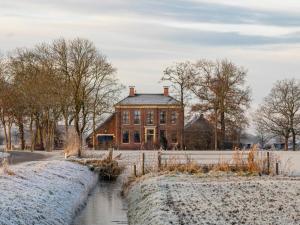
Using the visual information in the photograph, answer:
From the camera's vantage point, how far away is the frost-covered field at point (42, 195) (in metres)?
15.2

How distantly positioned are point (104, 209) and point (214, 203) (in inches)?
217

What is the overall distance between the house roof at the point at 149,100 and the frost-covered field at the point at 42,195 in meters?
61.5

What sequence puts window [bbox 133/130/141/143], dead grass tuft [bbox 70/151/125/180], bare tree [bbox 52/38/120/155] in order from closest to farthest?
1. dead grass tuft [bbox 70/151/125/180]
2. bare tree [bbox 52/38/120/155]
3. window [bbox 133/130/141/143]

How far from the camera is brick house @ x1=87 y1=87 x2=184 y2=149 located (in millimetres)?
89125

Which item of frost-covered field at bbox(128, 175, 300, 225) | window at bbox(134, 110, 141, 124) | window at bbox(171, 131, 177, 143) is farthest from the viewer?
window at bbox(134, 110, 141, 124)

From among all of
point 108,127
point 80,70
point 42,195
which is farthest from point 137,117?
point 42,195

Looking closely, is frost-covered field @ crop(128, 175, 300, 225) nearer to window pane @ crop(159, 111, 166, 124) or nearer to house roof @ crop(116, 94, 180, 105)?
window pane @ crop(159, 111, 166, 124)

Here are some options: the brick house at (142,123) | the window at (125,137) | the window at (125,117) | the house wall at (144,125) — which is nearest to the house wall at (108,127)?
the brick house at (142,123)

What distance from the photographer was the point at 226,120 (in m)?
80.4

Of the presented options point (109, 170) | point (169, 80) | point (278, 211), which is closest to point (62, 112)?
point (169, 80)

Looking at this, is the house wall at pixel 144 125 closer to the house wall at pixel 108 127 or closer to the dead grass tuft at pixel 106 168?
the house wall at pixel 108 127

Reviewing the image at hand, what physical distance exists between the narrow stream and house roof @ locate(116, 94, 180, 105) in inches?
2366

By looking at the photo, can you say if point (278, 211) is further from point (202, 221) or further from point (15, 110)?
point (15, 110)

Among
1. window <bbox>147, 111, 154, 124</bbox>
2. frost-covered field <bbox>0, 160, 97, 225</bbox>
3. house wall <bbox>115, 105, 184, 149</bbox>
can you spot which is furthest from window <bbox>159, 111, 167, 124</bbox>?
frost-covered field <bbox>0, 160, 97, 225</bbox>
